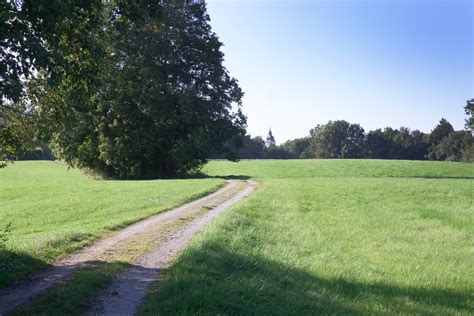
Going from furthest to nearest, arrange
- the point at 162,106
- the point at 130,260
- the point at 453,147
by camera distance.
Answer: the point at 453,147 < the point at 162,106 < the point at 130,260

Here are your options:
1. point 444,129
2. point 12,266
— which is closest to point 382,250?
point 12,266

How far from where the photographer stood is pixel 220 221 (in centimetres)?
1434

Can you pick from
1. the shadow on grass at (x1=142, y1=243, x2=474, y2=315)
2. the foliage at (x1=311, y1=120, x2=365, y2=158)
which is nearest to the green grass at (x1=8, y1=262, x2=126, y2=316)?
the shadow on grass at (x1=142, y1=243, x2=474, y2=315)

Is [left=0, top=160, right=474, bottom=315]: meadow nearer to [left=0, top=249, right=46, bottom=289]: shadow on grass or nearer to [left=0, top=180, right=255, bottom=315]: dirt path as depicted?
[left=0, top=249, right=46, bottom=289]: shadow on grass

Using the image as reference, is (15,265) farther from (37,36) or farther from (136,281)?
(37,36)

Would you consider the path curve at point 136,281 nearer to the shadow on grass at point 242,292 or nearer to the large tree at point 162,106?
the shadow on grass at point 242,292

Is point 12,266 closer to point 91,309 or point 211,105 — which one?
point 91,309

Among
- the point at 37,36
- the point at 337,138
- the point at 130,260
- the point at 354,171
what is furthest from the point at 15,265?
the point at 337,138

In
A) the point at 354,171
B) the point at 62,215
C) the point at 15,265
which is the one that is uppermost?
the point at 354,171

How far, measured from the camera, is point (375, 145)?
438ft

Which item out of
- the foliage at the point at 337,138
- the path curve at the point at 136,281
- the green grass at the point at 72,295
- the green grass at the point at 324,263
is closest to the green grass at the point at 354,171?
the green grass at the point at 324,263

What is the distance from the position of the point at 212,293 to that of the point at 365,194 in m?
22.1

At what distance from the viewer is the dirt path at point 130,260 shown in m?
7.00

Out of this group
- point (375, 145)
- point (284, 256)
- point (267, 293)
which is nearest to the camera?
point (267, 293)
